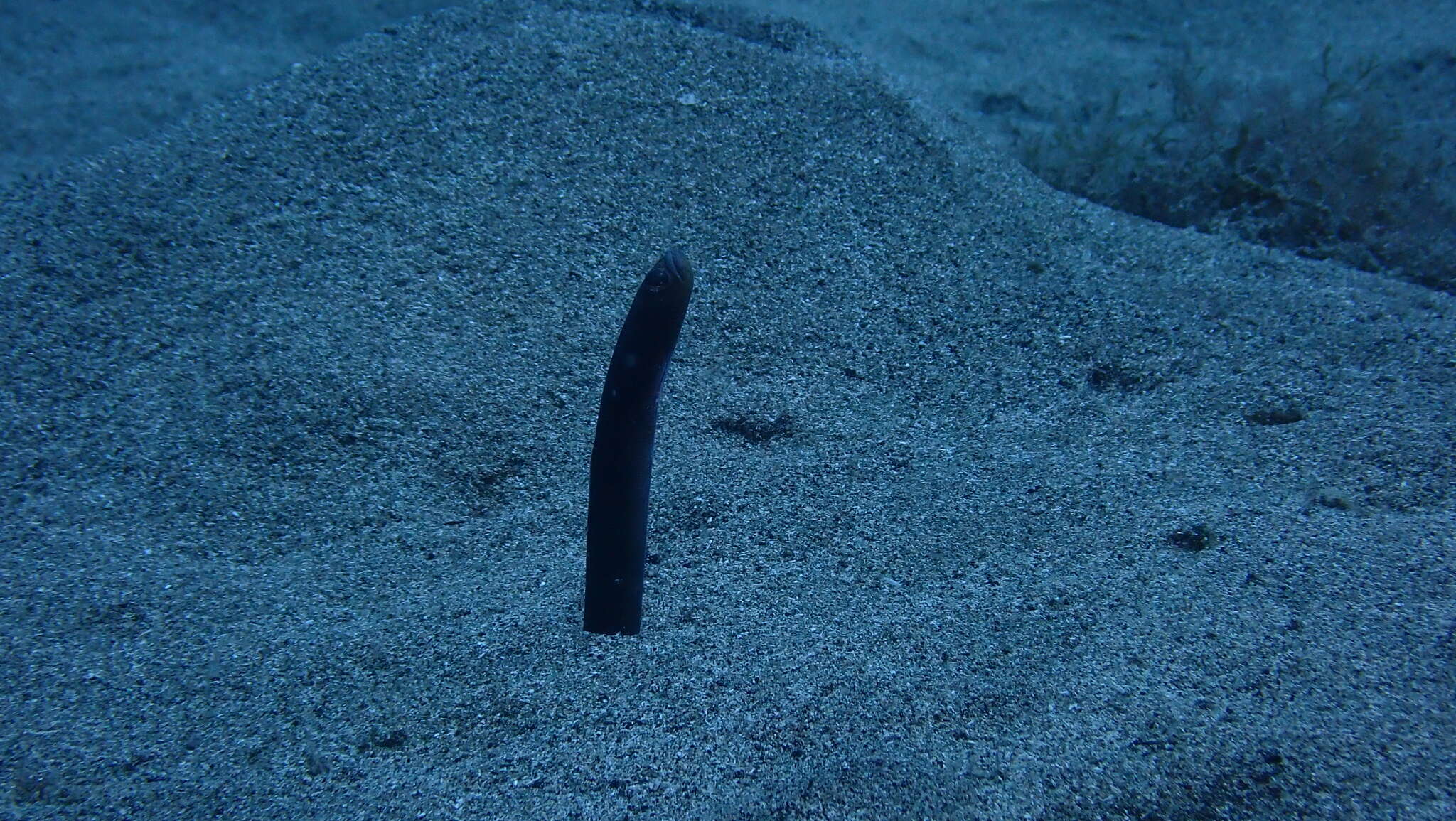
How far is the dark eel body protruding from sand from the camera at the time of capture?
1.51m

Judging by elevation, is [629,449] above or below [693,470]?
above

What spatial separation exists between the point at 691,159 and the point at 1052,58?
4.66 metres

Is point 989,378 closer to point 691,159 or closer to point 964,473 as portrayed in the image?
point 964,473

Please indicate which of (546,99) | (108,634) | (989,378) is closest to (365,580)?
(108,634)

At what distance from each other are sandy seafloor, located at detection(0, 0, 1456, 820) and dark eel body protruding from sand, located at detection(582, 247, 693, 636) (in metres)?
0.17

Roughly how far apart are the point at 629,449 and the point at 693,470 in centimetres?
Answer: 93

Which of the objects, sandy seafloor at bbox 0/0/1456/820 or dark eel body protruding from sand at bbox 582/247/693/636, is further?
sandy seafloor at bbox 0/0/1456/820

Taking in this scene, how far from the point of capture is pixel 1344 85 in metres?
5.45

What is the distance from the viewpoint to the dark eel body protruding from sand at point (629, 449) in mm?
1513

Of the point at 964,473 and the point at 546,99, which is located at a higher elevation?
the point at 546,99

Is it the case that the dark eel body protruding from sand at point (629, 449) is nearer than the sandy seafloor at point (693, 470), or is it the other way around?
the dark eel body protruding from sand at point (629, 449)

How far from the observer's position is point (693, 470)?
259cm

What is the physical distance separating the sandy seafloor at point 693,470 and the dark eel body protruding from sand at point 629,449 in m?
0.17

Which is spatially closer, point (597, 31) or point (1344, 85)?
point (597, 31)
